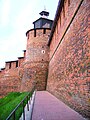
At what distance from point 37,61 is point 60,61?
8.63 metres

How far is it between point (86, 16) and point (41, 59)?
13.1 meters

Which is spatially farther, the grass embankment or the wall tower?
the wall tower

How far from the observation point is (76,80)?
17.2 ft

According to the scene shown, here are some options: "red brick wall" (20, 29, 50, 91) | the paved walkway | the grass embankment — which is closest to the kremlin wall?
"red brick wall" (20, 29, 50, 91)

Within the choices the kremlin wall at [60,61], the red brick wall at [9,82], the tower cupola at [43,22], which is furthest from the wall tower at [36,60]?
the tower cupola at [43,22]

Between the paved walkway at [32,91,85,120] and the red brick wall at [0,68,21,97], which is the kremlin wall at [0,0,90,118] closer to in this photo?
the red brick wall at [0,68,21,97]

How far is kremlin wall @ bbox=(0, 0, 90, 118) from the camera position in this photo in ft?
15.3

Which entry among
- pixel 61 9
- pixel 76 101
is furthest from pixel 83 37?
pixel 61 9

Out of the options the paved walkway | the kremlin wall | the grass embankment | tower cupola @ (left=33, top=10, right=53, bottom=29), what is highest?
tower cupola @ (left=33, top=10, right=53, bottom=29)

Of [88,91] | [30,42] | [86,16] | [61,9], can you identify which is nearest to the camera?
[88,91]

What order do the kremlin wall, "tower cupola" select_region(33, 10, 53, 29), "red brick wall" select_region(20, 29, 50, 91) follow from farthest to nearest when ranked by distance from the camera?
"tower cupola" select_region(33, 10, 53, 29) → "red brick wall" select_region(20, 29, 50, 91) → the kremlin wall

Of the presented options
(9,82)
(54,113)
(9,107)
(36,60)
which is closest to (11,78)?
(9,82)

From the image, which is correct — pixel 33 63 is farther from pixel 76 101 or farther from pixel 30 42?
pixel 76 101

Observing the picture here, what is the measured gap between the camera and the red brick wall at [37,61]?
17.0 metres
